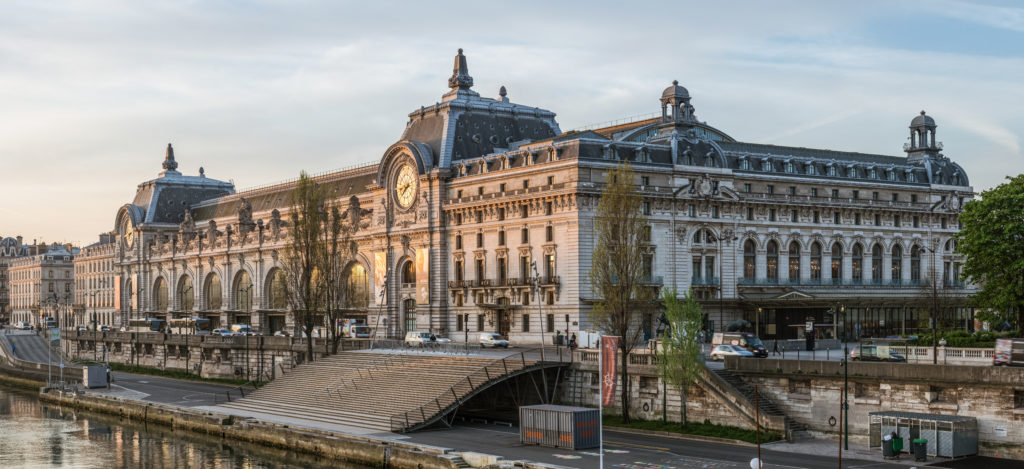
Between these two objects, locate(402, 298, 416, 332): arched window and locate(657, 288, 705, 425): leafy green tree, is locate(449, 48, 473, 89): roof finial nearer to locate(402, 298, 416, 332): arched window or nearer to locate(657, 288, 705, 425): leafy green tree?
locate(402, 298, 416, 332): arched window

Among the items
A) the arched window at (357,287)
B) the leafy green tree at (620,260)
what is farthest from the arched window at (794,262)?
the arched window at (357,287)

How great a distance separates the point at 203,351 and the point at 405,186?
86.7 feet

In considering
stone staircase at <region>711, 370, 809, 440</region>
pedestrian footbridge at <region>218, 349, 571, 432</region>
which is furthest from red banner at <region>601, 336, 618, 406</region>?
pedestrian footbridge at <region>218, 349, 571, 432</region>

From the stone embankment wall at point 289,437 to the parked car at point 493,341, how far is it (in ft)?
86.5

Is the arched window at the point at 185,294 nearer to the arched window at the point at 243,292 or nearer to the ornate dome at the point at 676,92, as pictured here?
the arched window at the point at 243,292

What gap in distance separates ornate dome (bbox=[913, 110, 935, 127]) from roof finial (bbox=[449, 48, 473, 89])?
50607mm

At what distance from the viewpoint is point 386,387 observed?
255 ft

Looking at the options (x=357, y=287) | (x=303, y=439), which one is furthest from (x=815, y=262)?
(x=303, y=439)

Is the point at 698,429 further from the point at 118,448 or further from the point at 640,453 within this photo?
the point at 118,448

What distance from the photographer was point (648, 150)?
10781 centimetres

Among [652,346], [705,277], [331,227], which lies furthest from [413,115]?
[652,346]

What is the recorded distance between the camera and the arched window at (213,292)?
16500cm

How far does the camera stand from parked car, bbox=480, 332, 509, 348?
327ft

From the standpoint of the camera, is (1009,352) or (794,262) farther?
(794,262)
